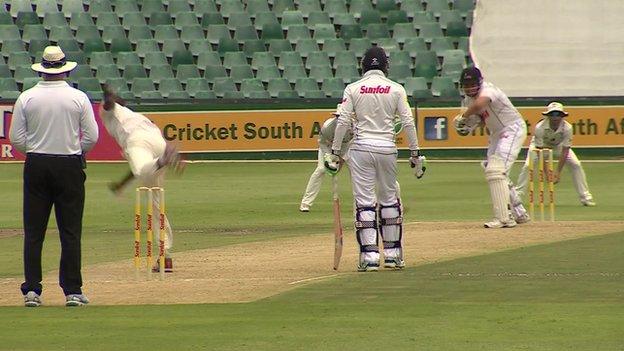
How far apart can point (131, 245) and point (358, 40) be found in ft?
71.7

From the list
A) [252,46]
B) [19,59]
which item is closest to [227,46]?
[252,46]

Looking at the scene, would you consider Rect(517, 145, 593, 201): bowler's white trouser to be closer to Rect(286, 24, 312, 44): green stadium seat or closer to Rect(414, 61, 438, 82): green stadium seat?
Rect(414, 61, 438, 82): green stadium seat

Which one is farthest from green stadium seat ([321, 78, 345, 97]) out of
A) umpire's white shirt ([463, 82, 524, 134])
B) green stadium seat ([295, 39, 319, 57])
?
umpire's white shirt ([463, 82, 524, 134])

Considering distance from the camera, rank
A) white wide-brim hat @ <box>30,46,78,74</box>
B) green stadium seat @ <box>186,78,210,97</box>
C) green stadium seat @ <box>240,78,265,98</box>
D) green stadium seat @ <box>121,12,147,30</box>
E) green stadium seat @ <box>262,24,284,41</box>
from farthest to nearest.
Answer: green stadium seat @ <box>121,12,147,30</box>
green stadium seat @ <box>262,24,284,41</box>
green stadium seat @ <box>186,78,210,97</box>
green stadium seat @ <box>240,78,265,98</box>
white wide-brim hat @ <box>30,46,78,74</box>

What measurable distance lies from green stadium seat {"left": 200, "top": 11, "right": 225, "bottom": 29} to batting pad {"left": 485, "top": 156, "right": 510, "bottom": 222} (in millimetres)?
22015

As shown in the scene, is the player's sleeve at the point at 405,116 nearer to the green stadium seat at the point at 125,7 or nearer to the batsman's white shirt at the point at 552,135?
the batsman's white shirt at the point at 552,135

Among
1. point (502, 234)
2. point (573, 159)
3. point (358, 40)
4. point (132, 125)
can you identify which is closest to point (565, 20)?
point (358, 40)

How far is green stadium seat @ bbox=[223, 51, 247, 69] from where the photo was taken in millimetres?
39406

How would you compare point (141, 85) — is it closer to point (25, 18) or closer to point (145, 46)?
point (145, 46)

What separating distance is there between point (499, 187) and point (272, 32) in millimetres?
21380

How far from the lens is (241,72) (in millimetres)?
39031

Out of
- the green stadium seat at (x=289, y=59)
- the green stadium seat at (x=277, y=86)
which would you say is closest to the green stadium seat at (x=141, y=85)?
the green stadium seat at (x=277, y=86)

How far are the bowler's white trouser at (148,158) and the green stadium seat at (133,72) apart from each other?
23745mm

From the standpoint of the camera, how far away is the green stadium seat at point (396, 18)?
40.3m
